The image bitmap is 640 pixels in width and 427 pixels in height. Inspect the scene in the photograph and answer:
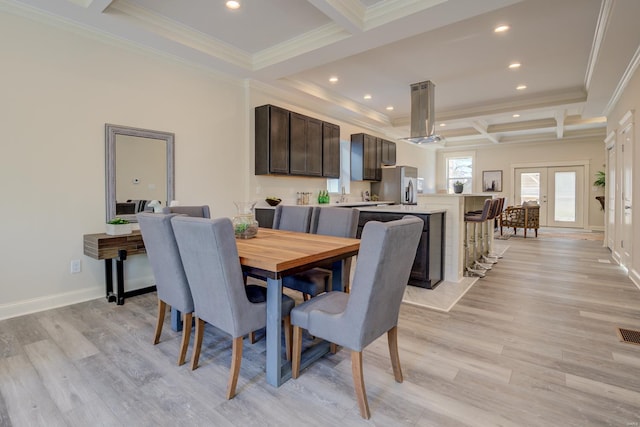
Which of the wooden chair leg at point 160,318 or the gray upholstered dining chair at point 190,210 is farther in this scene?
the gray upholstered dining chair at point 190,210

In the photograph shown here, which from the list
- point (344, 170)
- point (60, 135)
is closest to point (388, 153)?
point (344, 170)

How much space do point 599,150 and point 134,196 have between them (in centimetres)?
1139

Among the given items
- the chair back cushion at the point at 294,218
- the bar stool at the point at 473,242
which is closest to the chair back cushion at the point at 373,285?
the chair back cushion at the point at 294,218

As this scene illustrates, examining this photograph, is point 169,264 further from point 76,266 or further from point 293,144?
point 293,144

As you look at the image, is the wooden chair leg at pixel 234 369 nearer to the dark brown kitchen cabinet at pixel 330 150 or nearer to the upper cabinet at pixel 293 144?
the upper cabinet at pixel 293 144

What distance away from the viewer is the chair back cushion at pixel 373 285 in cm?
151

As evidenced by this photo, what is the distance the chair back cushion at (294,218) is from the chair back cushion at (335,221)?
95 millimetres

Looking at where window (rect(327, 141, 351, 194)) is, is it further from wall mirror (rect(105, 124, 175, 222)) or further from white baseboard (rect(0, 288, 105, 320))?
white baseboard (rect(0, 288, 105, 320))

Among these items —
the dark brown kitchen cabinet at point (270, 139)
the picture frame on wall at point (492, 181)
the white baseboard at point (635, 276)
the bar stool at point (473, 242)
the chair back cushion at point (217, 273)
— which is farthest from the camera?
the picture frame on wall at point (492, 181)

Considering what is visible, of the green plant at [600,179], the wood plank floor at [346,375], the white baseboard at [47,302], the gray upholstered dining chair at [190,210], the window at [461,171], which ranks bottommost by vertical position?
the wood plank floor at [346,375]

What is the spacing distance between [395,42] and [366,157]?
3.14 m

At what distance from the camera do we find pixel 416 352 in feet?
7.37

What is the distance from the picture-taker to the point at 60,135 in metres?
3.03

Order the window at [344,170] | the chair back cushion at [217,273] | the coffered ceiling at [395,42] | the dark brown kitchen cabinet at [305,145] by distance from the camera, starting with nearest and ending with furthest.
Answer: the chair back cushion at [217,273] < the coffered ceiling at [395,42] < the dark brown kitchen cabinet at [305,145] < the window at [344,170]
